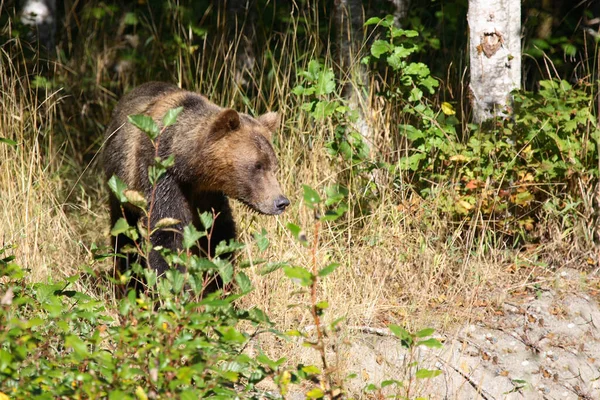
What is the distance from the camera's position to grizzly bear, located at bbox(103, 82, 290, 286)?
526cm

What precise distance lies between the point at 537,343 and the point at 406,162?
1.51 meters

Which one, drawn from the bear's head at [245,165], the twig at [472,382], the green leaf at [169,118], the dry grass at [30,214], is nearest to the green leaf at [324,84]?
the bear's head at [245,165]

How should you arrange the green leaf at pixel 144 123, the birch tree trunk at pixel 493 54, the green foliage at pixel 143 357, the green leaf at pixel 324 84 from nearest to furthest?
the green foliage at pixel 143 357 < the green leaf at pixel 144 123 < the green leaf at pixel 324 84 < the birch tree trunk at pixel 493 54

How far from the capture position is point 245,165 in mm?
5273

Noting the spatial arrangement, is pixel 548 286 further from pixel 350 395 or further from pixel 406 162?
pixel 350 395

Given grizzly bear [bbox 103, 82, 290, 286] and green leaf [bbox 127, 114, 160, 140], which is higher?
green leaf [bbox 127, 114, 160, 140]

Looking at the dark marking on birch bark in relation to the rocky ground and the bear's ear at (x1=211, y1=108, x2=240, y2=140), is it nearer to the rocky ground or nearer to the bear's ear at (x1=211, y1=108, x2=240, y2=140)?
the rocky ground

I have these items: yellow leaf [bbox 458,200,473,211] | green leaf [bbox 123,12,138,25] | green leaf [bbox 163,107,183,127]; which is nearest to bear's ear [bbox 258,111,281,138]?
yellow leaf [bbox 458,200,473,211]

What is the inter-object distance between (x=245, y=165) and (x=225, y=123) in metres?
0.29

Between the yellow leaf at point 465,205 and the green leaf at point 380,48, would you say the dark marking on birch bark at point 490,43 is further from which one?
the yellow leaf at point 465,205

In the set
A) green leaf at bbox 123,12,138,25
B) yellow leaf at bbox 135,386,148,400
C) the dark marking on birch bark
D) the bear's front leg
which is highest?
the dark marking on birch bark

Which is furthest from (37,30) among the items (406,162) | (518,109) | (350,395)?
(350,395)

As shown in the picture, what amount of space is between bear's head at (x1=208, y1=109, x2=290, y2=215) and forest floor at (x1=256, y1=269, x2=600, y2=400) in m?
0.99

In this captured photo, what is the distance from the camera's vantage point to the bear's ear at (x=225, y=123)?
16.9ft
